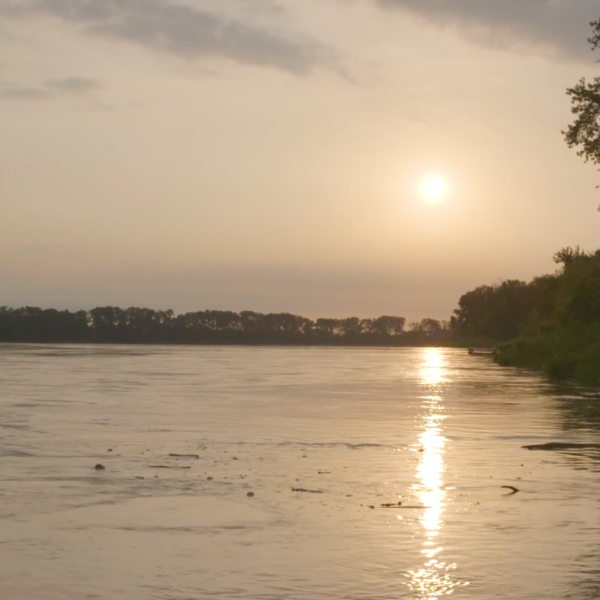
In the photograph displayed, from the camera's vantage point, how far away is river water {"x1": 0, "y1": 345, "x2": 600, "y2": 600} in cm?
1109

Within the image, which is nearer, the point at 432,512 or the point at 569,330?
the point at 432,512

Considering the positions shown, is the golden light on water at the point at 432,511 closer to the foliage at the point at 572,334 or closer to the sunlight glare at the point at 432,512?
the sunlight glare at the point at 432,512

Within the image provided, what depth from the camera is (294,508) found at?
15.3m

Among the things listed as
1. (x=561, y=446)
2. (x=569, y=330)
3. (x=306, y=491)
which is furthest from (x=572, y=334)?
(x=306, y=491)

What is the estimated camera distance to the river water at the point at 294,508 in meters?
11.1

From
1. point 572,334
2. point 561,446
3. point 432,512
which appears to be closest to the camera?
point 432,512

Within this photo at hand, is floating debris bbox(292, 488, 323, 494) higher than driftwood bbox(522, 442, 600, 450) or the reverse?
the reverse

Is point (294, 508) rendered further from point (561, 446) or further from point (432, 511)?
point (561, 446)

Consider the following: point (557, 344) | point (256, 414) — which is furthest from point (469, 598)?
point (557, 344)

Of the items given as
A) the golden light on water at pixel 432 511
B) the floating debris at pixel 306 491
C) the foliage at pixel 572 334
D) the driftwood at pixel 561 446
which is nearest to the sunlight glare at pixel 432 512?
the golden light on water at pixel 432 511

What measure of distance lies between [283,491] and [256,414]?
16.3 meters

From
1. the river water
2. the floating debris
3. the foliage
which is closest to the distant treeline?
the foliage

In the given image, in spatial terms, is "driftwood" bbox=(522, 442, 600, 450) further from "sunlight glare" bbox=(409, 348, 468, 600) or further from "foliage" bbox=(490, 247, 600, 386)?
"foliage" bbox=(490, 247, 600, 386)

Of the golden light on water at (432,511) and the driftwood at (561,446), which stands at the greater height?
the driftwood at (561,446)
